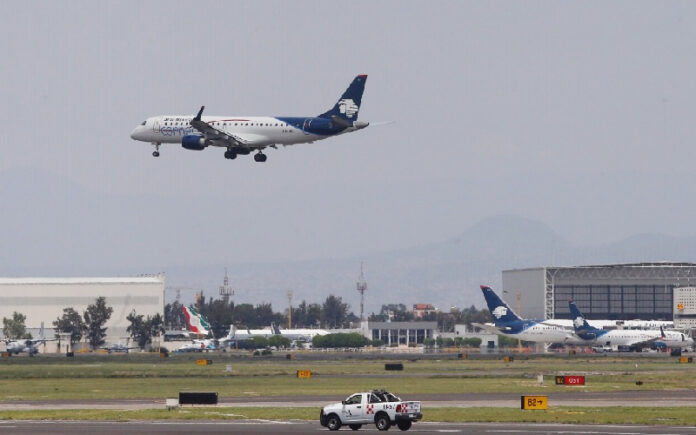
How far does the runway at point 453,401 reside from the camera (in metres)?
81.5

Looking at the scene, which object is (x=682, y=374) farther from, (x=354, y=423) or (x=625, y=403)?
(x=354, y=423)

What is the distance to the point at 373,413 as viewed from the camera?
6278 centimetres

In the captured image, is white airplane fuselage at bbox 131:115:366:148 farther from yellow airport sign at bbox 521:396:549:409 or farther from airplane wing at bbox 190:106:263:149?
yellow airport sign at bbox 521:396:549:409

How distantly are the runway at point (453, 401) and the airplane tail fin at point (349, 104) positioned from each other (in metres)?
34.6

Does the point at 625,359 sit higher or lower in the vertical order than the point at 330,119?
lower

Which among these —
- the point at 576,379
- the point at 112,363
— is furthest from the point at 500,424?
the point at 112,363

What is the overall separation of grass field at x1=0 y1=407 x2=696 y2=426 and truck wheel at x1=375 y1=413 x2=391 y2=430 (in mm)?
7405

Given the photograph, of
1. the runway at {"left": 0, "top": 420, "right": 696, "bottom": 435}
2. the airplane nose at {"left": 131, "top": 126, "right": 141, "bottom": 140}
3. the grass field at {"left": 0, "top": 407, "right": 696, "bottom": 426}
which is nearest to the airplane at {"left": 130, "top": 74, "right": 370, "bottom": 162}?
the airplane nose at {"left": 131, "top": 126, "right": 141, "bottom": 140}

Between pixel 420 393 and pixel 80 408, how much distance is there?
25243 millimetres

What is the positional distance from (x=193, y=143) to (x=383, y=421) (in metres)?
63.0

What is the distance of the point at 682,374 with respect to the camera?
12069 centimetres

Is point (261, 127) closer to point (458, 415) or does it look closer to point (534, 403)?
point (534, 403)

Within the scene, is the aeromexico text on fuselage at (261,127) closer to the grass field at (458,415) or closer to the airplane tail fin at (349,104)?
the airplane tail fin at (349,104)

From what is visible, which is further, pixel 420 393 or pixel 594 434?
pixel 420 393
